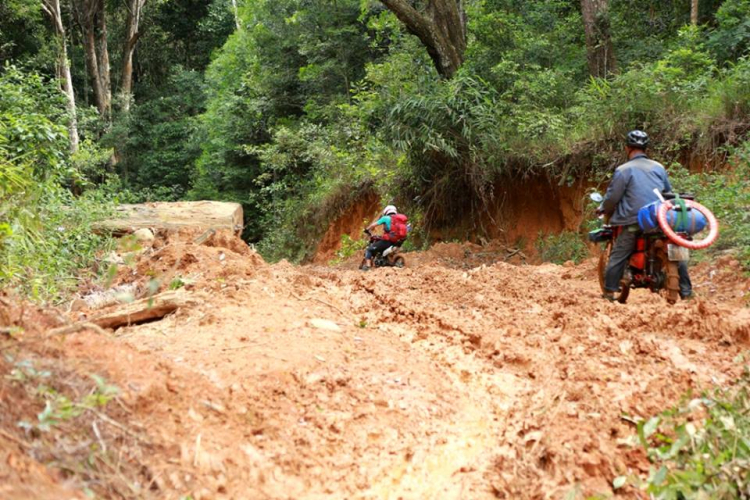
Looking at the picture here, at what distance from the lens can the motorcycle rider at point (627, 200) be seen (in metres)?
7.91

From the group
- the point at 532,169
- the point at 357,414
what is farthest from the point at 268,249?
the point at 357,414

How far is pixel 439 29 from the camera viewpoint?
18.2 m

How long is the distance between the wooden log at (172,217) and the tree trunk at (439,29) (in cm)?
620

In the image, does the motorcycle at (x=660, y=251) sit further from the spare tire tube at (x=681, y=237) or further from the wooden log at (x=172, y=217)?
the wooden log at (x=172, y=217)

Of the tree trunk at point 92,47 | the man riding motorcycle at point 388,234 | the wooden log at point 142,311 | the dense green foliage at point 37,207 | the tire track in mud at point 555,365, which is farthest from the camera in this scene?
the tree trunk at point 92,47

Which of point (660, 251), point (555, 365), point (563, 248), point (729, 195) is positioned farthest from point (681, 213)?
point (563, 248)

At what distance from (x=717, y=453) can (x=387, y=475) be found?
1.76m

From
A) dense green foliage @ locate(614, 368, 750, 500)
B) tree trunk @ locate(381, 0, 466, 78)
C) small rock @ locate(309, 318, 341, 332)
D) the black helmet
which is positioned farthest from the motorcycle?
tree trunk @ locate(381, 0, 466, 78)

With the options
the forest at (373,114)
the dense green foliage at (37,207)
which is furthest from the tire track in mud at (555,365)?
the dense green foliage at (37,207)

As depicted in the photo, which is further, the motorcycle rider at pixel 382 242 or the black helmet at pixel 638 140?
the motorcycle rider at pixel 382 242

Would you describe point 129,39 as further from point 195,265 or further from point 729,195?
point 729,195

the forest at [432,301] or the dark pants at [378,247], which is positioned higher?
the forest at [432,301]

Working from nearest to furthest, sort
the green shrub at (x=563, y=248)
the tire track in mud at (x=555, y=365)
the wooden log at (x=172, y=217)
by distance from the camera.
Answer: the tire track in mud at (x=555, y=365) → the wooden log at (x=172, y=217) → the green shrub at (x=563, y=248)

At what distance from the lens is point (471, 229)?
56.0 ft
